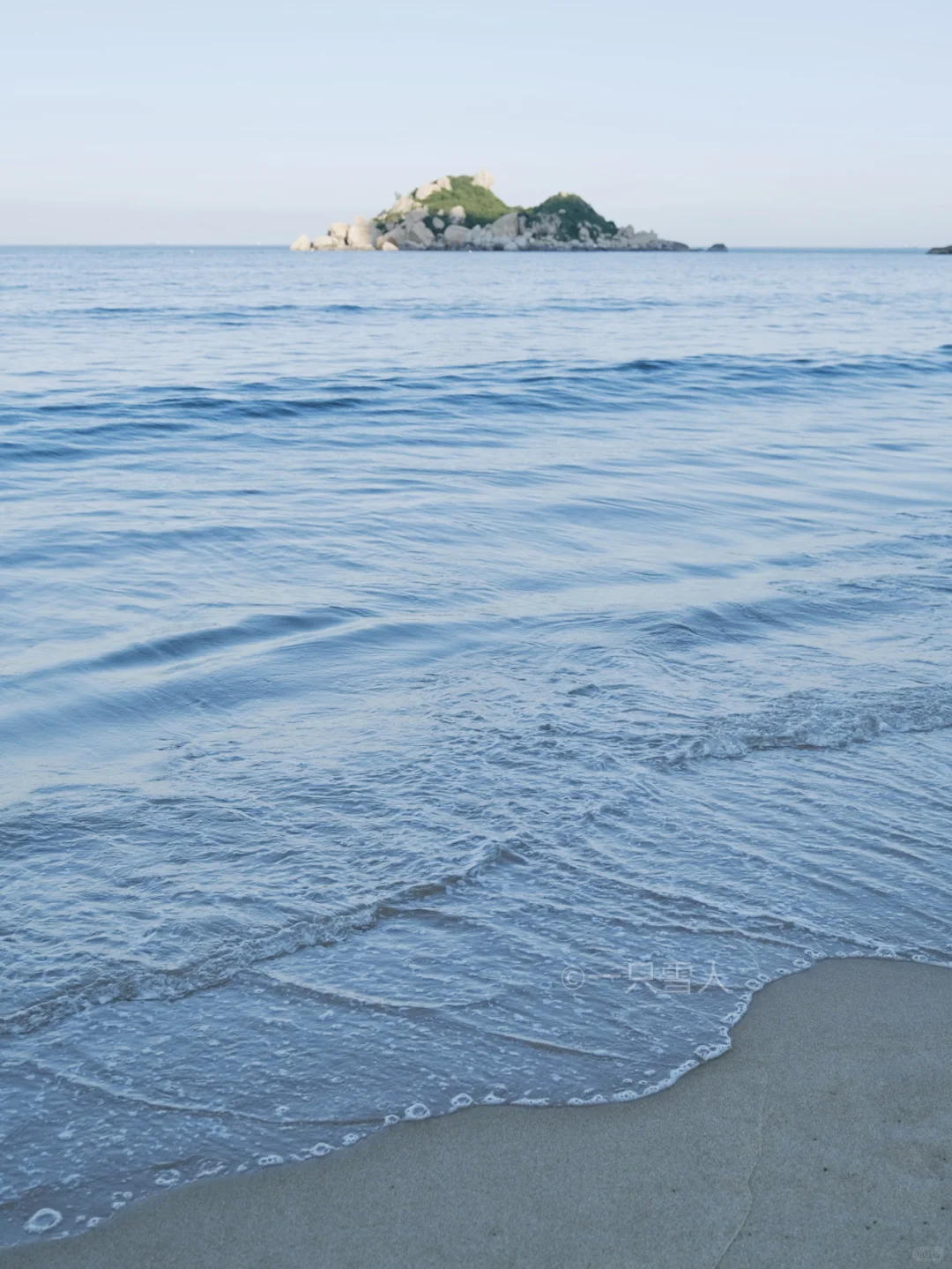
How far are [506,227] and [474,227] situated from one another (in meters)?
7.20

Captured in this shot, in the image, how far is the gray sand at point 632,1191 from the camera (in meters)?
2.30

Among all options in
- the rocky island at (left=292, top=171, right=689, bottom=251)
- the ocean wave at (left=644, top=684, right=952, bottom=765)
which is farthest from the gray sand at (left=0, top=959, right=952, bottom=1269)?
the rocky island at (left=292, top=171, right=689, bottom=251)

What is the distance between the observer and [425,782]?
14.6ft

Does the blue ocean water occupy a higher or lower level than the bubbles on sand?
higher

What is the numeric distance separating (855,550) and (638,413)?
8.85 metres

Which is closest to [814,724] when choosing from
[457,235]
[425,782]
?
[425,782]

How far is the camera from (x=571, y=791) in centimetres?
438

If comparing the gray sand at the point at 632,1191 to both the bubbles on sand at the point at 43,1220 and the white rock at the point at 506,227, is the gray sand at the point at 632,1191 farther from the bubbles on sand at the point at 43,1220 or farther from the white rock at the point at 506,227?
the white rock at the point at 506,227

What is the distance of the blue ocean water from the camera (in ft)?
9.46

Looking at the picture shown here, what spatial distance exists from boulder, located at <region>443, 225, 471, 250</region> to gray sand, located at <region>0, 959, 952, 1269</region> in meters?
154

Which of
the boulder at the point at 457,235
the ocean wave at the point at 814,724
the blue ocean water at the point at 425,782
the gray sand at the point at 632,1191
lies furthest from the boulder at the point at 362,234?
the gray sand at the point at 632,1191

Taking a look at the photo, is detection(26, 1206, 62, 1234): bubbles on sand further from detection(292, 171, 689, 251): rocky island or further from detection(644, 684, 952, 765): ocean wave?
detection(292, 171, 689, 251): rocky island

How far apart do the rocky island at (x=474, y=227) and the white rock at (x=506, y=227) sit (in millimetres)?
111

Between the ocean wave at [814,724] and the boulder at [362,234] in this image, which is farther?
the boulder at [362,234]
